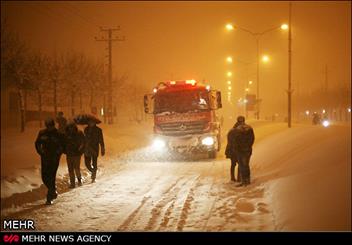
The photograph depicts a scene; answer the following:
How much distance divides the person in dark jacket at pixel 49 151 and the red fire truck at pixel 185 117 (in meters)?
8.30

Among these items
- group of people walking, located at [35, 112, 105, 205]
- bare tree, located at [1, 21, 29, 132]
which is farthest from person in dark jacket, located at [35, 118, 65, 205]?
bare tree, located at [1, 21, 29, 132]

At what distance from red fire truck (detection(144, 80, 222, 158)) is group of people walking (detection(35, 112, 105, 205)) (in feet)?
18.5

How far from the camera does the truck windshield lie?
1786cm

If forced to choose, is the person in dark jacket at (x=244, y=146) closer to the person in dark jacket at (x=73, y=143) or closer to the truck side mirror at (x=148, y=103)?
the person in dark jacket at (x=73, y=143)

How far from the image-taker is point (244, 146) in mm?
11250

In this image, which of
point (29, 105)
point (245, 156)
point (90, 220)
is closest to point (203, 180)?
point (245, 156)

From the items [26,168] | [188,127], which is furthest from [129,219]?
[188,127]

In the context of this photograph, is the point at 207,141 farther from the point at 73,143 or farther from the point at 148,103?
the point at 73,143

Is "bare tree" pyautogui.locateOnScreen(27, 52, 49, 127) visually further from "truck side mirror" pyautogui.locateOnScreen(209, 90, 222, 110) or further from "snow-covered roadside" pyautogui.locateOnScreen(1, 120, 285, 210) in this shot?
"truck side mirror" pyautogui.locateOnScreen(209, 90, 222, 110)

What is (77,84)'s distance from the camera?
43.6 m

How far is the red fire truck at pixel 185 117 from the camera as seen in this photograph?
17.5 m

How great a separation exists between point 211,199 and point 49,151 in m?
3.61

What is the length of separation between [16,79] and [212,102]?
1826 centimetres

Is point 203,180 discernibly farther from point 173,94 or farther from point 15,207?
point 173,94
